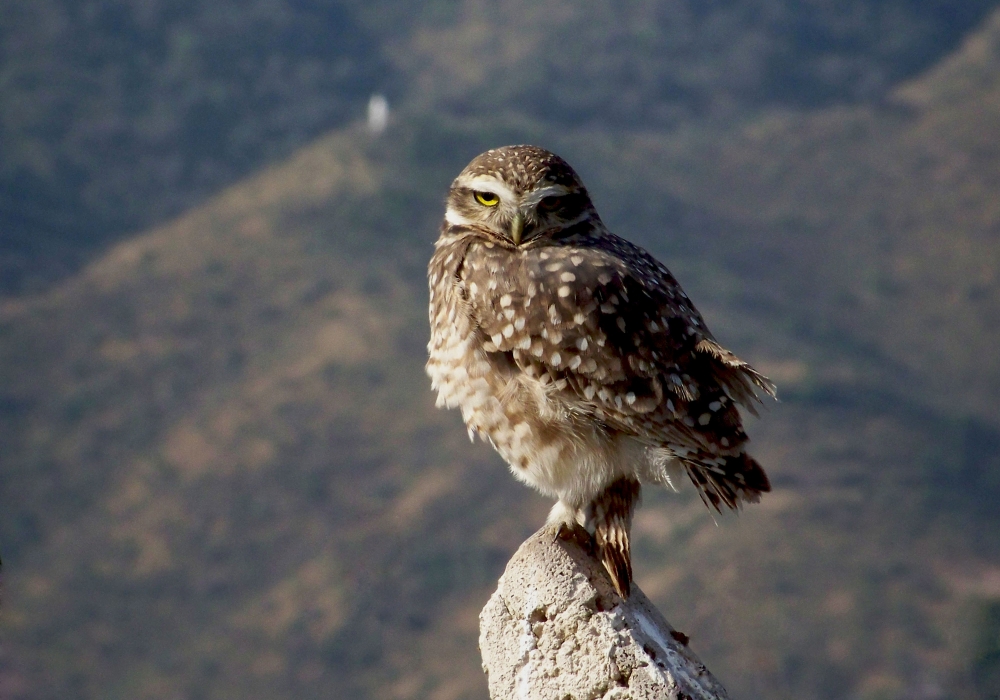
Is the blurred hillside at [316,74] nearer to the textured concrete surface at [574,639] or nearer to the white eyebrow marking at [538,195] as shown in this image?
the white eyebrow marking at [538,195]

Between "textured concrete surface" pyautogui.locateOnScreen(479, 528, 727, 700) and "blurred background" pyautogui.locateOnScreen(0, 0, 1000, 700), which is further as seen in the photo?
"blurred background" pyautogui.locateOnScreen(0, 0, 1000, 700)

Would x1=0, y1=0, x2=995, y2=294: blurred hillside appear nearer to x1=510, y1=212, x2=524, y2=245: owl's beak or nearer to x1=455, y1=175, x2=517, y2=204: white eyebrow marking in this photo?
x1=455, y1=175, x2=517, y2=204: white eyebrow marking

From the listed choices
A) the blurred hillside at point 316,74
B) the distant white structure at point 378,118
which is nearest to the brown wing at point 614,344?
the blurred hillside at point 316,74

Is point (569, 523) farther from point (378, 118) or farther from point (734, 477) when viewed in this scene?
point (378, 118)

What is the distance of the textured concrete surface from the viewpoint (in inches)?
231

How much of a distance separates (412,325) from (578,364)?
4144 centimetres

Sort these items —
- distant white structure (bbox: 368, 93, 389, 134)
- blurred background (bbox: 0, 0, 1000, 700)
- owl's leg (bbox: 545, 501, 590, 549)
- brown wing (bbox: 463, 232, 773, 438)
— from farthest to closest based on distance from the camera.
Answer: distant white structure (bbox: 368, 93, 389, 134) < blurred background (bbox: 0, 0, 1000, 700) < owl's leg (bbox: 545, 501, 590, 549) < brown wing (bbox: 463, 232, 773, 438)

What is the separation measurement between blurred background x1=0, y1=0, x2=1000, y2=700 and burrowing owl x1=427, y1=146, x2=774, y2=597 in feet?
70.4

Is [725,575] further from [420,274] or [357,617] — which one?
[420,274]

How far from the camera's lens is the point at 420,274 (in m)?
52.9

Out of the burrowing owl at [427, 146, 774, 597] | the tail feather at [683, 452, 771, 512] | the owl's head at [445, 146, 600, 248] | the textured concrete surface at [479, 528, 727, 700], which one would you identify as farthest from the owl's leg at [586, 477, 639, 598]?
the owl's head at [445, 146, 600, 248]

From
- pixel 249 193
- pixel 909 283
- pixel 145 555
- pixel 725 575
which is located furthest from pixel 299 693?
pixel 909 283

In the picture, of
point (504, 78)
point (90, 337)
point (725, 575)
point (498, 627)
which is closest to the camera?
point (498, 627)

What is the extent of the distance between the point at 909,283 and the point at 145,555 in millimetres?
36369
